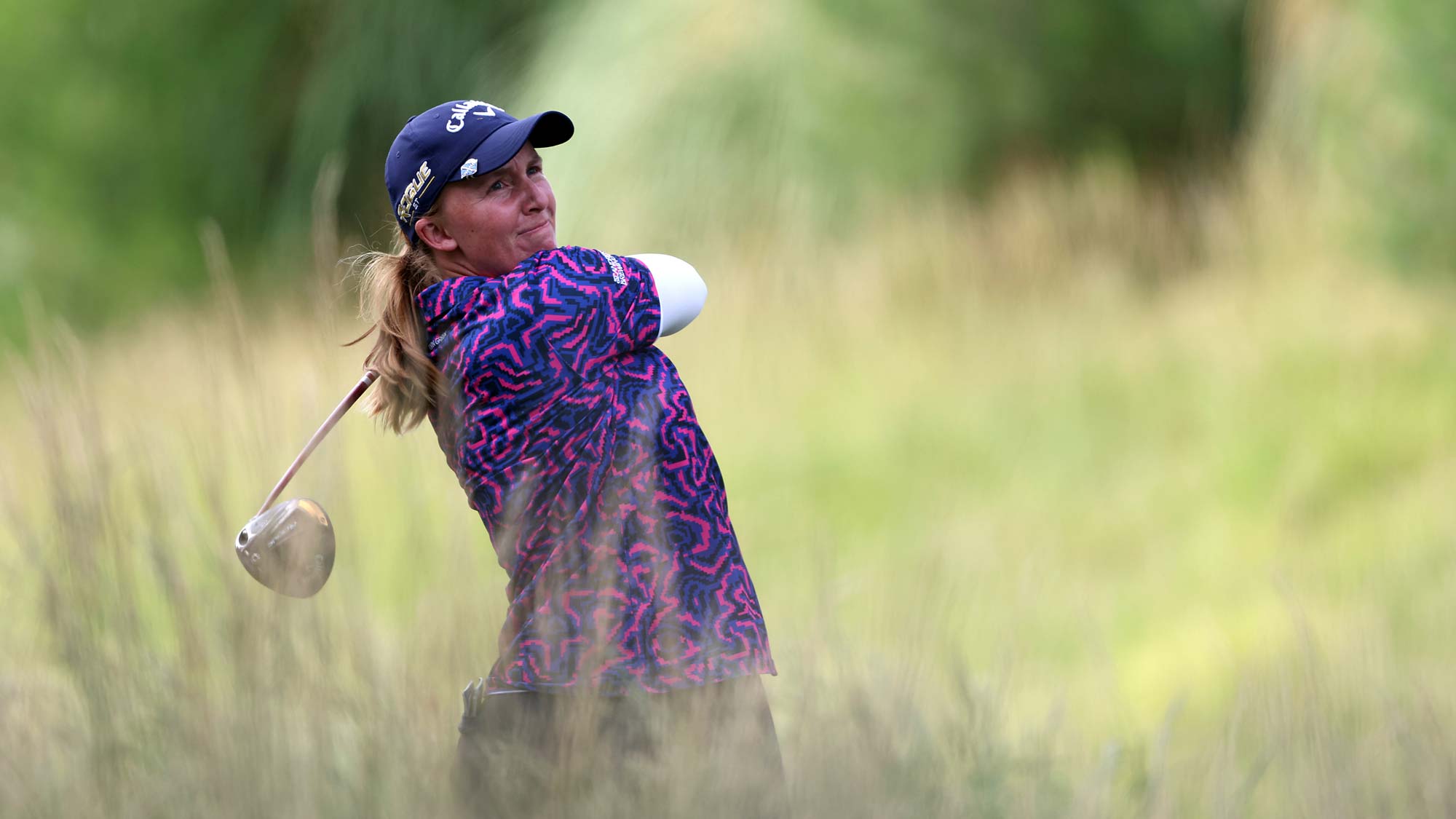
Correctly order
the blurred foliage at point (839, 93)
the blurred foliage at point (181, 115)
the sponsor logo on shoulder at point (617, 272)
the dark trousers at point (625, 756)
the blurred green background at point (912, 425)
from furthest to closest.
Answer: the blurred foliage at point (181, 115) → the blurred foliage at point (839, 93) → the blurred green background at point (912, 425) → the sponsor logo on shoulder at point (617, 272) → the dark trousers at point (625, 756)

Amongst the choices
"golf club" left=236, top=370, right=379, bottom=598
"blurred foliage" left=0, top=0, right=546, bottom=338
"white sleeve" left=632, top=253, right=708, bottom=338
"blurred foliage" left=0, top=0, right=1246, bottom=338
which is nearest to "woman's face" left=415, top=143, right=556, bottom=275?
"white sleeve" left=632, top=253, right=708, bottom=338

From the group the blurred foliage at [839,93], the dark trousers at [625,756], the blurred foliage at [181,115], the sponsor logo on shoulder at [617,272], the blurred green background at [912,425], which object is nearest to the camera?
the dark trousers at [625,756]

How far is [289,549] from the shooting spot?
178 cm

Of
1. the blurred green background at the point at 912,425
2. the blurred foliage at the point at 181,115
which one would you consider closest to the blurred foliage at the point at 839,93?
the blurred green background at the point at 912,425

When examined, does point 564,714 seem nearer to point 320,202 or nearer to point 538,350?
point 538,350

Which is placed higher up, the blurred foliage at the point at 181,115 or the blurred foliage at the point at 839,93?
the blurred foliage at the point at 181,115

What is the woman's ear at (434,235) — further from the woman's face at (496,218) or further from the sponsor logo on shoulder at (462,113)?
the sponsor logo on shoulder at (462,113)

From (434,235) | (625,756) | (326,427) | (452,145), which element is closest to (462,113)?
(452,145)

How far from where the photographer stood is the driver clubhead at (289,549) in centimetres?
178

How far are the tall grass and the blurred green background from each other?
0.04 feet

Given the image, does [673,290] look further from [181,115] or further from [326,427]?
[181,115]

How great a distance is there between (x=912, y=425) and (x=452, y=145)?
13.0 feet

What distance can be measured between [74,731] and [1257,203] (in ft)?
16.5

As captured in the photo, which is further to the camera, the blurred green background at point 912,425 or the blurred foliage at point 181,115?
the blurred foliage at point 181,115
